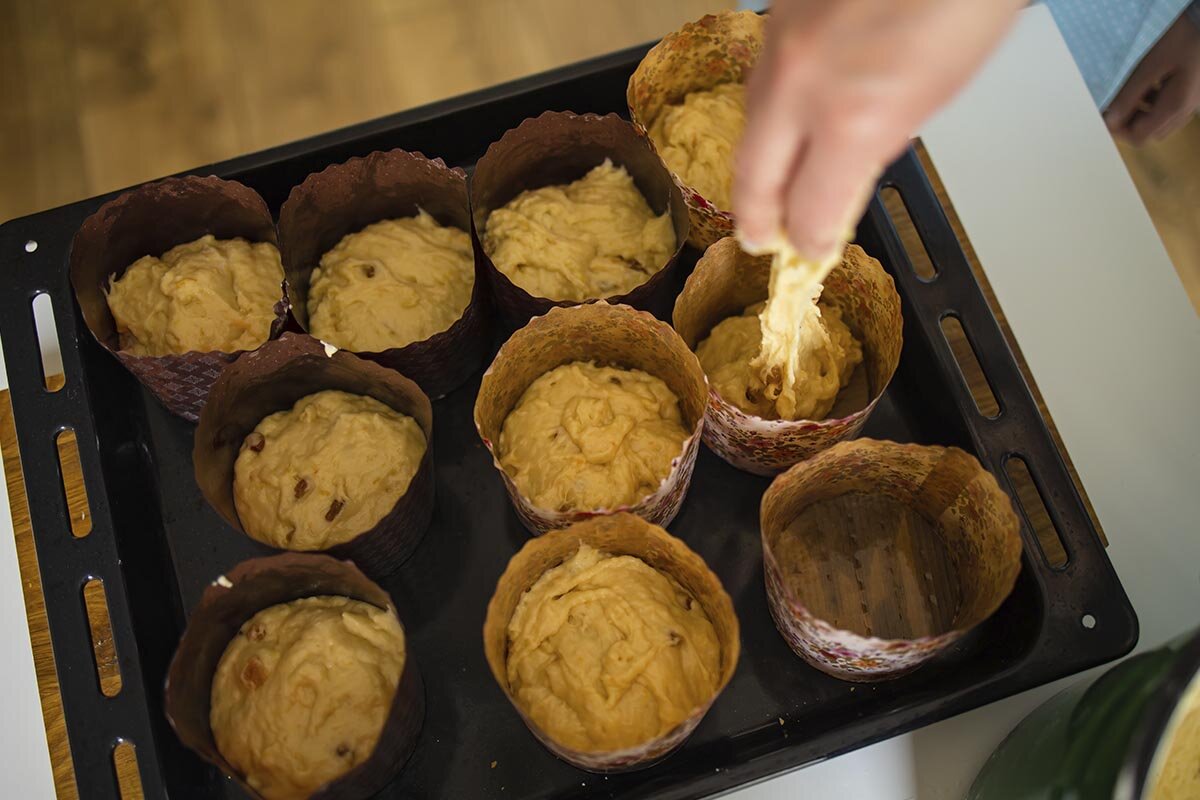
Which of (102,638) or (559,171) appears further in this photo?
(559,171)

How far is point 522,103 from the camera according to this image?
5.16 ft

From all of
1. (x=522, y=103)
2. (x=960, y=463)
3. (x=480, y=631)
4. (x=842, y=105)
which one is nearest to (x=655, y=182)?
(x=522, y=103)

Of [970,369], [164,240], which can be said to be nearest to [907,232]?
[970,369]

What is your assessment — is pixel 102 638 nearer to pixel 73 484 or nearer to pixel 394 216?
pixel 73 484

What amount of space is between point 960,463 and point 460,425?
28.7 inches

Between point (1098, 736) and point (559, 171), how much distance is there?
43.0 inches

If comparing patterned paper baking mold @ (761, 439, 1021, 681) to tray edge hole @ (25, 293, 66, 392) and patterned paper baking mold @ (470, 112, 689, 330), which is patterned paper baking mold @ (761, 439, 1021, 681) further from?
tray edge hole @ (25, 293, 66, 392)

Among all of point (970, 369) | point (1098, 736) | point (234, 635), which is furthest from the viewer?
point (970, 369)

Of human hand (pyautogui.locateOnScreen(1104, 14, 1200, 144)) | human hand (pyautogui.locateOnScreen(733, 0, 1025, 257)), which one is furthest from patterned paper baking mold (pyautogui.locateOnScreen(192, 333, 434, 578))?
human hand (pyautogui.locateOnScreen(1104, 14, 1200, 144))

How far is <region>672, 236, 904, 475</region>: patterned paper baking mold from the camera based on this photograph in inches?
50.3

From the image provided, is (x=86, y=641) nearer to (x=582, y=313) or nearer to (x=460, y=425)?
(x=460, y=425)

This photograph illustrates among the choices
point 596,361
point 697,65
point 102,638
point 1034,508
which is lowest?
point 1034,508

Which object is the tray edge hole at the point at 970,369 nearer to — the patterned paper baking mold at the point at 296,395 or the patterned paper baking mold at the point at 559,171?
the patterned paper baking mold at the point at 559,171

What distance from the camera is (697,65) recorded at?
1601 millimetres
